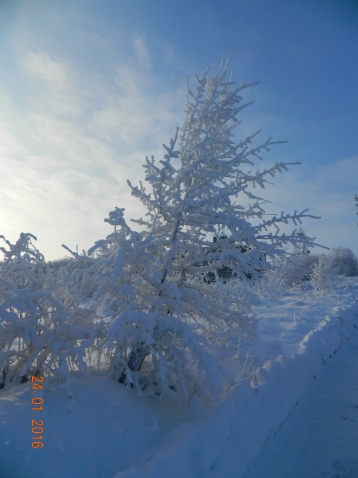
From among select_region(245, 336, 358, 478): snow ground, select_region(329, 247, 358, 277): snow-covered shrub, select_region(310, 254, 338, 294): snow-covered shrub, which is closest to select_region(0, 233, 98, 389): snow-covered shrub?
select_region(245, 336, 358, 478): snow ground

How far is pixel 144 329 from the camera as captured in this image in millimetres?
3621

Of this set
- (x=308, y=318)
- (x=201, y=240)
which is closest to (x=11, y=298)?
(x=201, y=240)

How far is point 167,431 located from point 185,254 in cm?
275

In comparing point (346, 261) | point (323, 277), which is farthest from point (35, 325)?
point (346, 261)

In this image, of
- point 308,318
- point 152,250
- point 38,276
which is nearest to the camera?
point 152,250

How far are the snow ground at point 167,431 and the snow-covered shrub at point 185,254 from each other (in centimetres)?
40

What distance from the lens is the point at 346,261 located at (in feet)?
164

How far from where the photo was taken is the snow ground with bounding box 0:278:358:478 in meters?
2.96

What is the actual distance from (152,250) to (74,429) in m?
2.56

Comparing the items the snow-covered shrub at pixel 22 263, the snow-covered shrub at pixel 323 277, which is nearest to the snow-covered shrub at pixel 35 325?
the snow-covered shrub at pixel 22 263

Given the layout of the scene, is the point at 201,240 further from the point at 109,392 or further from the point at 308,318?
the point at 308,318

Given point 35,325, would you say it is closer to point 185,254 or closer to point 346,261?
point 185,254

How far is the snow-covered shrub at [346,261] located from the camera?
48.2 metres

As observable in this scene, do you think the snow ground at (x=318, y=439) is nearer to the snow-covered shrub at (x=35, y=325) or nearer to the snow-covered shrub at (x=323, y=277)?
the snow-covered shrub at (x=35, y=325)
